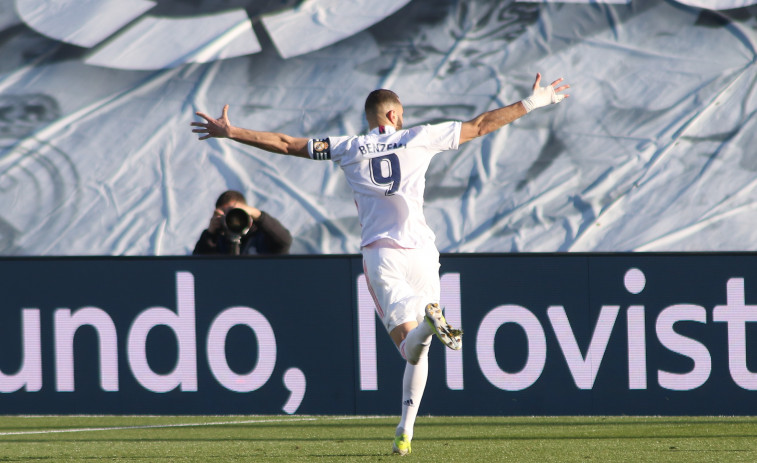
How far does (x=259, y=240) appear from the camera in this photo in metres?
7.71

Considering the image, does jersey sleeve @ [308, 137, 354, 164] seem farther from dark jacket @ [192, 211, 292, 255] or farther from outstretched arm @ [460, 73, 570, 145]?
dark jacket @ [192, 211, 292, 255]

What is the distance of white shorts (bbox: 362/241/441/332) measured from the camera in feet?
15.6

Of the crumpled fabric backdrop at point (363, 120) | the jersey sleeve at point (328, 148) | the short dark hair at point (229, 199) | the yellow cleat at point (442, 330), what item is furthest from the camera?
the crumpled fabric backdrop at point (363, 120)

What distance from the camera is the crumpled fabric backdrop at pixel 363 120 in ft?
40.7

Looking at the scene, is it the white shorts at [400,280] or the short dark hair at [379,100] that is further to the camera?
the short dark hair at [379,100]

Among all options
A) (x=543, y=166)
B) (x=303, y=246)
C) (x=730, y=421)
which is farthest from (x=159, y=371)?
(x=543, y=166)

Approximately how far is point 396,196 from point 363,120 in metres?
8.19

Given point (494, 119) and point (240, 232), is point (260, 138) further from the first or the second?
point (240, 232)

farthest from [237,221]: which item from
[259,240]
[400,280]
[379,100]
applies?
[400,280]

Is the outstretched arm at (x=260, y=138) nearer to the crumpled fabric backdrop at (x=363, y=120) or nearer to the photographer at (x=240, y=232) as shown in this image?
the photographer at (x=240, y=232)

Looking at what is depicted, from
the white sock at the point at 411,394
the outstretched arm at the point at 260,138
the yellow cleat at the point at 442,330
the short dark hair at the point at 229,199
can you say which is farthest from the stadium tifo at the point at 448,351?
the yellow cleat at the point at 442,330

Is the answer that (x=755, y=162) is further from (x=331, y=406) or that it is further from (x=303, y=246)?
(x=331, y=406)

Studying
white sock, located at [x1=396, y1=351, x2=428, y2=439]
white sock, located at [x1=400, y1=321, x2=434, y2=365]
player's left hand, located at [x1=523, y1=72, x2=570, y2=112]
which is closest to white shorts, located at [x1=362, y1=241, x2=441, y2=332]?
white sock, located at [x1=400, y1=321, x2=434, y2=365]

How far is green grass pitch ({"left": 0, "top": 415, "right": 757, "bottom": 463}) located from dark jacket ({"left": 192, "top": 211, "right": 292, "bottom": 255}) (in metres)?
1.24
